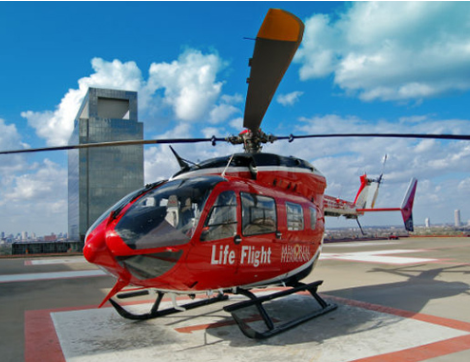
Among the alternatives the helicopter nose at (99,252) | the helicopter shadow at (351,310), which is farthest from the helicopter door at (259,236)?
the helicopter nose at (99,252)

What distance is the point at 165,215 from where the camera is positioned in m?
5.12

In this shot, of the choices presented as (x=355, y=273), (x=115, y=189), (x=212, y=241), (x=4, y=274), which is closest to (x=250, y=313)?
(x=212, y=241)

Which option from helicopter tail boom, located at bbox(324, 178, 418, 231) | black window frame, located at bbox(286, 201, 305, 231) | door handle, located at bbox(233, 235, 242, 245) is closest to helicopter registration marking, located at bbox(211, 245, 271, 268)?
door handle, located at bbox(233, 235, 242, 245)

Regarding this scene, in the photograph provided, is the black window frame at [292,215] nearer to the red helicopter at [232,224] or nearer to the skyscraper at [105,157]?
the red helicopter at [232,224]

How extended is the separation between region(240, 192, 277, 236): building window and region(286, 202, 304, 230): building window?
43 centimetres

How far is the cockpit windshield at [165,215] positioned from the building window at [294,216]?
1.70 metres

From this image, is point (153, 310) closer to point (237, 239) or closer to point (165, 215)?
point (237, 239)

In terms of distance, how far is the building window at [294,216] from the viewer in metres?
6.73

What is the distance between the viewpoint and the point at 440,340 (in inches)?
213

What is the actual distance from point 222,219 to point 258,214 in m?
0.77

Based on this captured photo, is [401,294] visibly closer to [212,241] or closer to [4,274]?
[212,241]

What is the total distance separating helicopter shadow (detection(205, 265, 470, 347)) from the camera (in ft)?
19.0

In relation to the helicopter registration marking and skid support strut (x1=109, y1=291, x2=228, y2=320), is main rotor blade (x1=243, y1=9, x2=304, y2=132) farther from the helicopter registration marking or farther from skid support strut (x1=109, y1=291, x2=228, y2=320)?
skid support strut (x1=109, y1=291, x2=228, y2=320)

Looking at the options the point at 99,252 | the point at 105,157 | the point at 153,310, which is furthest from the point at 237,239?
the point at 105,157
